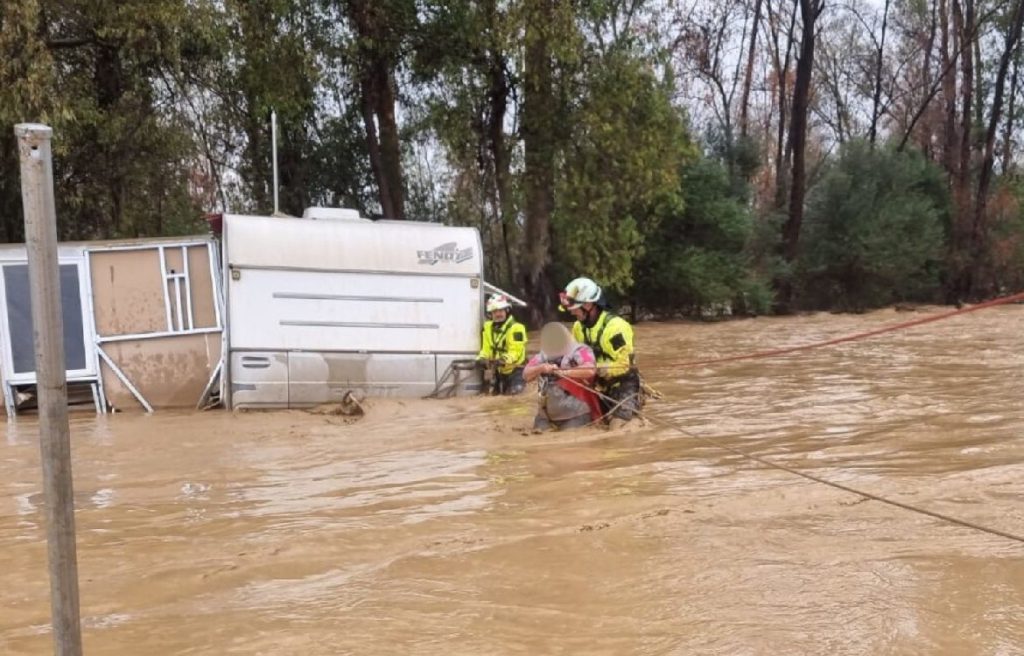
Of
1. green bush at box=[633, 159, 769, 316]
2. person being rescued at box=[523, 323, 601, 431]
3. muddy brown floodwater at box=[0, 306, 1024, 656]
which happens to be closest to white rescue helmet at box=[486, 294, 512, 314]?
muddy brown floodwater at box=[0, 306, 1024, 656]

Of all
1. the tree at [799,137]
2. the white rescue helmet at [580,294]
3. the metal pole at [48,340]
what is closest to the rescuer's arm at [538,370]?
the white rescue helmet at [580,294]

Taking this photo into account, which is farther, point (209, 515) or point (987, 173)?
point (987, 173)

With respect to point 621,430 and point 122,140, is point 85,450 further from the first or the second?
point 122,140

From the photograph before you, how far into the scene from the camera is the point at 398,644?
3.67 meters

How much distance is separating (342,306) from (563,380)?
11.9 feet

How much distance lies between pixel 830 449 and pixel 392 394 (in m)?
5.37

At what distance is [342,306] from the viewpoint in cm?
1088

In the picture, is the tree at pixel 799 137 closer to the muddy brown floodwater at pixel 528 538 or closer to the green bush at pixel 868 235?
the green bush at pixel 868 235

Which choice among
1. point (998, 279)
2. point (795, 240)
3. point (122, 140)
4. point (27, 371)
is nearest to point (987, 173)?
point (998, 279)

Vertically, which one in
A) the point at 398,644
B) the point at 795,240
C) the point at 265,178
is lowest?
the point at 398,644

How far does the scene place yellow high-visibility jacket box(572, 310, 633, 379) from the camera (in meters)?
8.09

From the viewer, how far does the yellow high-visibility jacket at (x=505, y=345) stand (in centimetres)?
1125

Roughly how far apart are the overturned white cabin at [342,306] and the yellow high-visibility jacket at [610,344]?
10.8 feet

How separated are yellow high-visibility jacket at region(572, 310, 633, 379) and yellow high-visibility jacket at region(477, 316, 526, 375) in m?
2.95
